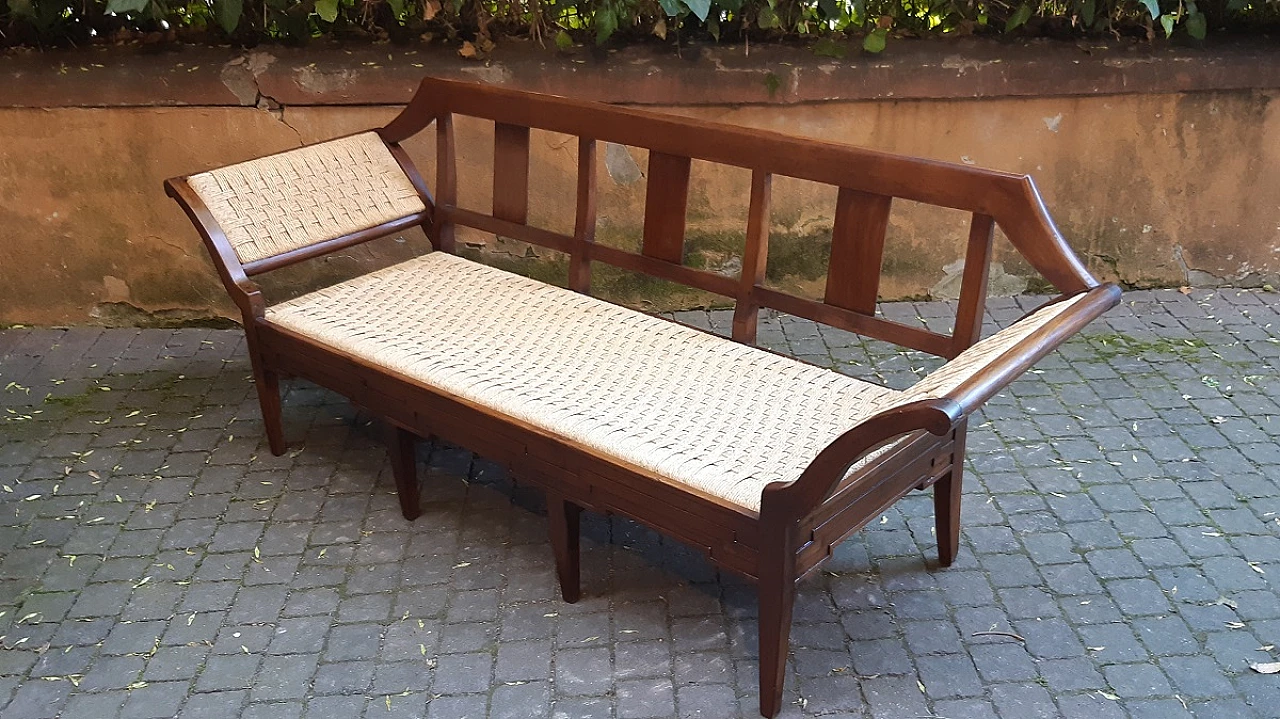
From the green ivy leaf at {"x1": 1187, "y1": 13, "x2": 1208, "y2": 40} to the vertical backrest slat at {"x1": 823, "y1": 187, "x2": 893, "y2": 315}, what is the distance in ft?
8.07

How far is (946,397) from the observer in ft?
7.77

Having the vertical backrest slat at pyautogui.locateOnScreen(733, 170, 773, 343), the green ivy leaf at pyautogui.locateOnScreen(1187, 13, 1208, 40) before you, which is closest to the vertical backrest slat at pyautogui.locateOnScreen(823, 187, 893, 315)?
the vertical backrest slat at pyautogui.locateOnScreen(733, 170, 773, 343)

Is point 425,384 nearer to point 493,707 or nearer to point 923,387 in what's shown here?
point 493,707

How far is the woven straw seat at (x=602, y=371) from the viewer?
3.05 m

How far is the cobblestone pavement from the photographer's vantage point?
3.09 m

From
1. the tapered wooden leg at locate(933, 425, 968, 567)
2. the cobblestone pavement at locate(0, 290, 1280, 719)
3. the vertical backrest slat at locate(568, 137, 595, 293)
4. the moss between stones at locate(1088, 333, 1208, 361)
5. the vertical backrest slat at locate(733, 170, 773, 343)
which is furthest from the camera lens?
the moss between stones at locate(1088, 333, 1208, 361)

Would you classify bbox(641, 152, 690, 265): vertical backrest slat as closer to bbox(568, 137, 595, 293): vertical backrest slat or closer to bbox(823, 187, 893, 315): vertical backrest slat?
bbox(568, 137, 595, 293): vertical backrest slat

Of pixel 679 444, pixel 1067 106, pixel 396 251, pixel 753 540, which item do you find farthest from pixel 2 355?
pixel 1067 106

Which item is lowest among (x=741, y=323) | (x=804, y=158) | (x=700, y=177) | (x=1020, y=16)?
(x=741, y=323)

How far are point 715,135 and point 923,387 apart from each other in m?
1.27

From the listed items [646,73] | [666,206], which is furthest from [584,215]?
[646,73]

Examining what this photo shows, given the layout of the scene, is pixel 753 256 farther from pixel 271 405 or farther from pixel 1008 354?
pixel 271 405

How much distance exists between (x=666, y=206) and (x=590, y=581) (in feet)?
4.01

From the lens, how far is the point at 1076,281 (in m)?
2.99
